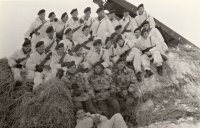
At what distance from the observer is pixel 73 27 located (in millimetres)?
8023

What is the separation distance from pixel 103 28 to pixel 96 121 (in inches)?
143

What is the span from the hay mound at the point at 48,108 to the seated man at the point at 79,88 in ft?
0.53

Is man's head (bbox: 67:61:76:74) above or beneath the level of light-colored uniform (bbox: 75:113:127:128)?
above

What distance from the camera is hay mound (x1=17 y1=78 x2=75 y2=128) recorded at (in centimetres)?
503

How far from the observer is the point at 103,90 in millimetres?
5805

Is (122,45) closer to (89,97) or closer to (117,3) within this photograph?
(89,97)

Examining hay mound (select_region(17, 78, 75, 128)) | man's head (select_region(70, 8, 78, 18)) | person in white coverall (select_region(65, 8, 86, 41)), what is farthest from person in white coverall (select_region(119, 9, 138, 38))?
hay mound (select_region(17, 78, 75, 128))

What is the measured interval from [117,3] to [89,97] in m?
4.41

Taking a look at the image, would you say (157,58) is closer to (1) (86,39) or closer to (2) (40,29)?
(1) (86,39)

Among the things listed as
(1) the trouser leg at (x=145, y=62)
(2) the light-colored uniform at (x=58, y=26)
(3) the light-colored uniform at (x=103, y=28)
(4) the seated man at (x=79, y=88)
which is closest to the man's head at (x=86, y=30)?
(3) the light-colored uniform at (x=103, y=28)

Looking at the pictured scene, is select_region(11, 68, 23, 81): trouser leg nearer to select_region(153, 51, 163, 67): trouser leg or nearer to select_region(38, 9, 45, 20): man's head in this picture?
select_region(38, 9, 45, 20): man's head

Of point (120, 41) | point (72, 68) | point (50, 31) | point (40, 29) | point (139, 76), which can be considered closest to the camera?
point (72, 68)

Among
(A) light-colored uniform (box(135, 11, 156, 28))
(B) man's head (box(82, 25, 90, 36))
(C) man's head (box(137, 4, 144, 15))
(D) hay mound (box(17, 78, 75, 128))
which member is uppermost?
(C) man's head (box(137, 4, 144, 15))

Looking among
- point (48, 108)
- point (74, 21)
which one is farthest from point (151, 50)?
point (48, 108)
